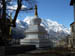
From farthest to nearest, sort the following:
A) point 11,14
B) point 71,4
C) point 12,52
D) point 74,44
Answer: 1. point 71,4
2. point 74,44
3. point 11,14
4. point 12,52

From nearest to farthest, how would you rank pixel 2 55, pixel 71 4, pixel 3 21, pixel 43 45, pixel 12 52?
pixel 2 55 < pixel 3 21 < pixel 12 52 < pixel 71 4 < pixel 43 45

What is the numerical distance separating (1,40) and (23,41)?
50.0 feet

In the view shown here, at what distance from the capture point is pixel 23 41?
27812mm

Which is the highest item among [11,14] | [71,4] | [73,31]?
[71,4]

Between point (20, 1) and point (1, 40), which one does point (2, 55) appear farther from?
point (20, 1)

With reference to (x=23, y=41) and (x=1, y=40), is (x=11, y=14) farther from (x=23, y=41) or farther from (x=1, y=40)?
(x=23, y=41)

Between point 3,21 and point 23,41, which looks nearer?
point 3,21

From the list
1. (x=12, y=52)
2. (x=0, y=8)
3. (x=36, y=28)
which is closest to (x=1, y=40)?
(x=12, y=52)

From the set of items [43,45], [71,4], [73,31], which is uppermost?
[71,4]

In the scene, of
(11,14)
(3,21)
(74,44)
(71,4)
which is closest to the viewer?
(3,21)

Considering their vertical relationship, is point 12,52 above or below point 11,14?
below

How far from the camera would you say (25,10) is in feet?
45.3

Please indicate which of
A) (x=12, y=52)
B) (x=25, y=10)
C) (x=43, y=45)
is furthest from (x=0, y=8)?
(x=43, y=45)

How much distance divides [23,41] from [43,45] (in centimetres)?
369
